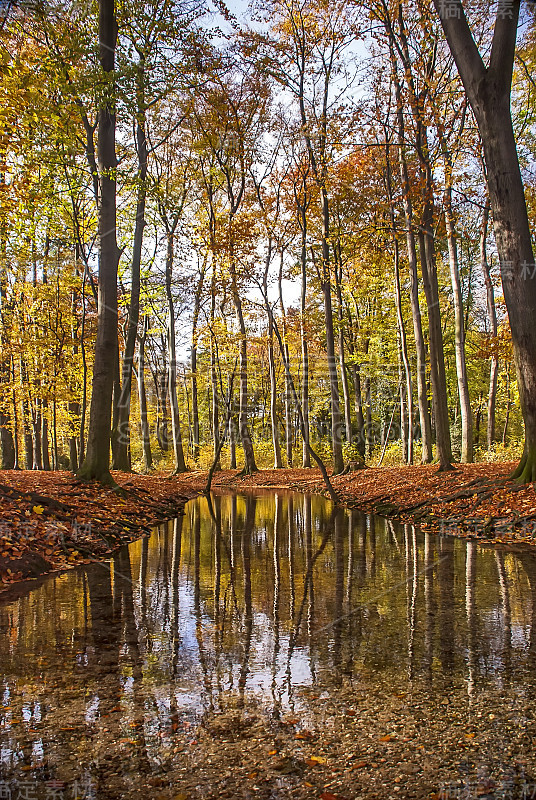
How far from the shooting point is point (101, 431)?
1282cm

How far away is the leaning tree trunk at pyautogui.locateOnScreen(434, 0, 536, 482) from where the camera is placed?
9.57 meters

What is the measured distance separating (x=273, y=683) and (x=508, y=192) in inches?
375

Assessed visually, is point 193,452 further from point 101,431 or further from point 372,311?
point 101,431

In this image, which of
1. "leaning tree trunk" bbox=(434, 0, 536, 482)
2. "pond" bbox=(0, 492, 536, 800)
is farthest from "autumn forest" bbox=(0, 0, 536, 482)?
"pond" bbox=(0, 492, 536, 800)

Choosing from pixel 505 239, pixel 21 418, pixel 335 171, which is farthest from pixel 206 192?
pixel 505 239

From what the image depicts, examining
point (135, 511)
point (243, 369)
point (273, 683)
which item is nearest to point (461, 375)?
point (243, 369)

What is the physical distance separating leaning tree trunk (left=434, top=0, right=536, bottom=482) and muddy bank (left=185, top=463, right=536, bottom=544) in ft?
2.81

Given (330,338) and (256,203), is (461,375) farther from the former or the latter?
(256,203)

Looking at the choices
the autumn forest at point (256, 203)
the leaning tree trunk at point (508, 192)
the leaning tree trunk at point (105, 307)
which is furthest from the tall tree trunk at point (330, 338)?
the leaning tree trunk at point (508, 192)

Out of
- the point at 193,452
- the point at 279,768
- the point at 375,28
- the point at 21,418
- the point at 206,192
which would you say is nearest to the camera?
the point at 279,768

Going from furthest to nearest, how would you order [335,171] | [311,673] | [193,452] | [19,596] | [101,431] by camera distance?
[193,452] → [335,171] → [101,431] → [19,596] → [311,673]

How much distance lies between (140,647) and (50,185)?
12425 millimetres

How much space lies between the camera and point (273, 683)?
3301 mm

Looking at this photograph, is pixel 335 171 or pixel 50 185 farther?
pixel 335 171
